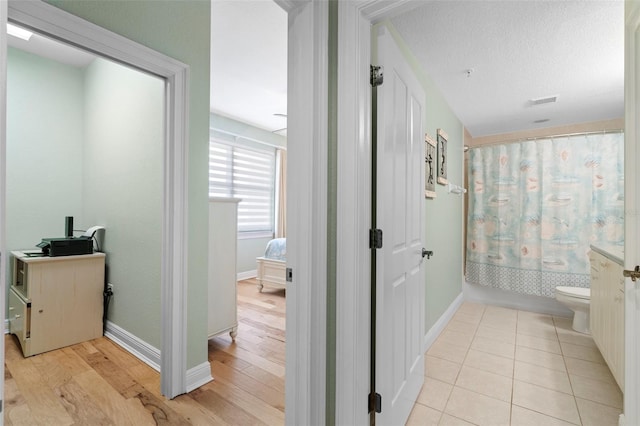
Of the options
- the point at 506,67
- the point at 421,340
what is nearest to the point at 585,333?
the point at 421,340

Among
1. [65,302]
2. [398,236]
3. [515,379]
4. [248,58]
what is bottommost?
[515,379]

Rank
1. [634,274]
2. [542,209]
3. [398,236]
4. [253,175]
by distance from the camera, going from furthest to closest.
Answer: [253,175], [542,209], [398,236], [634,274]

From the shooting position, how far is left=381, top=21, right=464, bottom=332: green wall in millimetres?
2613

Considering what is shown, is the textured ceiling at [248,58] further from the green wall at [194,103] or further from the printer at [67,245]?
the printer at [67,245]

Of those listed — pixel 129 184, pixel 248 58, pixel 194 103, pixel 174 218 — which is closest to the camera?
pixel 174 218

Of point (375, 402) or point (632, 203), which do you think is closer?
point (632, 203)

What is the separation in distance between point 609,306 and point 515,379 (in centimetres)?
78

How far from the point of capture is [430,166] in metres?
2.62

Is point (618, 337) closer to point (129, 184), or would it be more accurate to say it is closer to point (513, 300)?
point (513, 300)

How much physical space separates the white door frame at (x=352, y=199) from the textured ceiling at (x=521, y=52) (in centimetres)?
29

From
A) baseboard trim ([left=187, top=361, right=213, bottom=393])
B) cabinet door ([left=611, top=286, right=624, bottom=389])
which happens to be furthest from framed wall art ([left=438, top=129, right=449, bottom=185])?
baseboard trim ([left=187, top=361, right=213, bottom=393])

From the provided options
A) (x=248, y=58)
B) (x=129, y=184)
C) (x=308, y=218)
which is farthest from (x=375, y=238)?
(x=248, y=58)

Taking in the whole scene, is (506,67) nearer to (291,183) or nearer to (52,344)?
(291,183)

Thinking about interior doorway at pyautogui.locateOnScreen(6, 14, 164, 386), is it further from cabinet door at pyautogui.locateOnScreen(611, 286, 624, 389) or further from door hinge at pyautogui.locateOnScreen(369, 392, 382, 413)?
cabinet door at pyautogui.locateOnScreen(611, 286, 624, 389)
